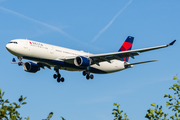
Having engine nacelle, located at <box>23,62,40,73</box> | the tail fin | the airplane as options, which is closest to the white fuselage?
the airplane

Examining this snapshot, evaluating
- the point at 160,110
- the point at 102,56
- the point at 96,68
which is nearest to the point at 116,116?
the point at 160,110

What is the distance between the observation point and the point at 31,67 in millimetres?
47312

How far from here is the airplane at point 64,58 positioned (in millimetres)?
39688

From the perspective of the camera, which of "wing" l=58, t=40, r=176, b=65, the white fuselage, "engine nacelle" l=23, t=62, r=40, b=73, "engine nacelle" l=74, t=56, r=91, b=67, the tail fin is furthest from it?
the tail fin

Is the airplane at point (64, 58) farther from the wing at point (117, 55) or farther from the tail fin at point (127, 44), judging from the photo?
the tail fin at point (127, 44)

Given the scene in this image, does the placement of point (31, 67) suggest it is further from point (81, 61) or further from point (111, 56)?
point (111, 56)

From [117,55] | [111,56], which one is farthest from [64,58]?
[117,55]

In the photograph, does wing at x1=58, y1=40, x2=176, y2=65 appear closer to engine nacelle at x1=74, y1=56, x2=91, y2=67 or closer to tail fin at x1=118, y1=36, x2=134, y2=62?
engine nacelle at x1=74, y1=56, x2=91, y2=67

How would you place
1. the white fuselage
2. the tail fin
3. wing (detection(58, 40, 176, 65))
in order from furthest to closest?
the tail fin, wing (detection(58, 40, 176, 65)), the white fuselage

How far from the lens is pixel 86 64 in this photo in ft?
140

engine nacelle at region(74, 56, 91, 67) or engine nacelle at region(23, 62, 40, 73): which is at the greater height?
engine nacelle at region(23, 62, 40, 73)

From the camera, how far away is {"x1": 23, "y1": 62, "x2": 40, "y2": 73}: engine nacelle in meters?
47.4

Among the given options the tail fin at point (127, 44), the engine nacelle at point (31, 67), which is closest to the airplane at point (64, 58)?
the engine nacelle at point (31, 67)

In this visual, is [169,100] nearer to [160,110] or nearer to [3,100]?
[160,110]
